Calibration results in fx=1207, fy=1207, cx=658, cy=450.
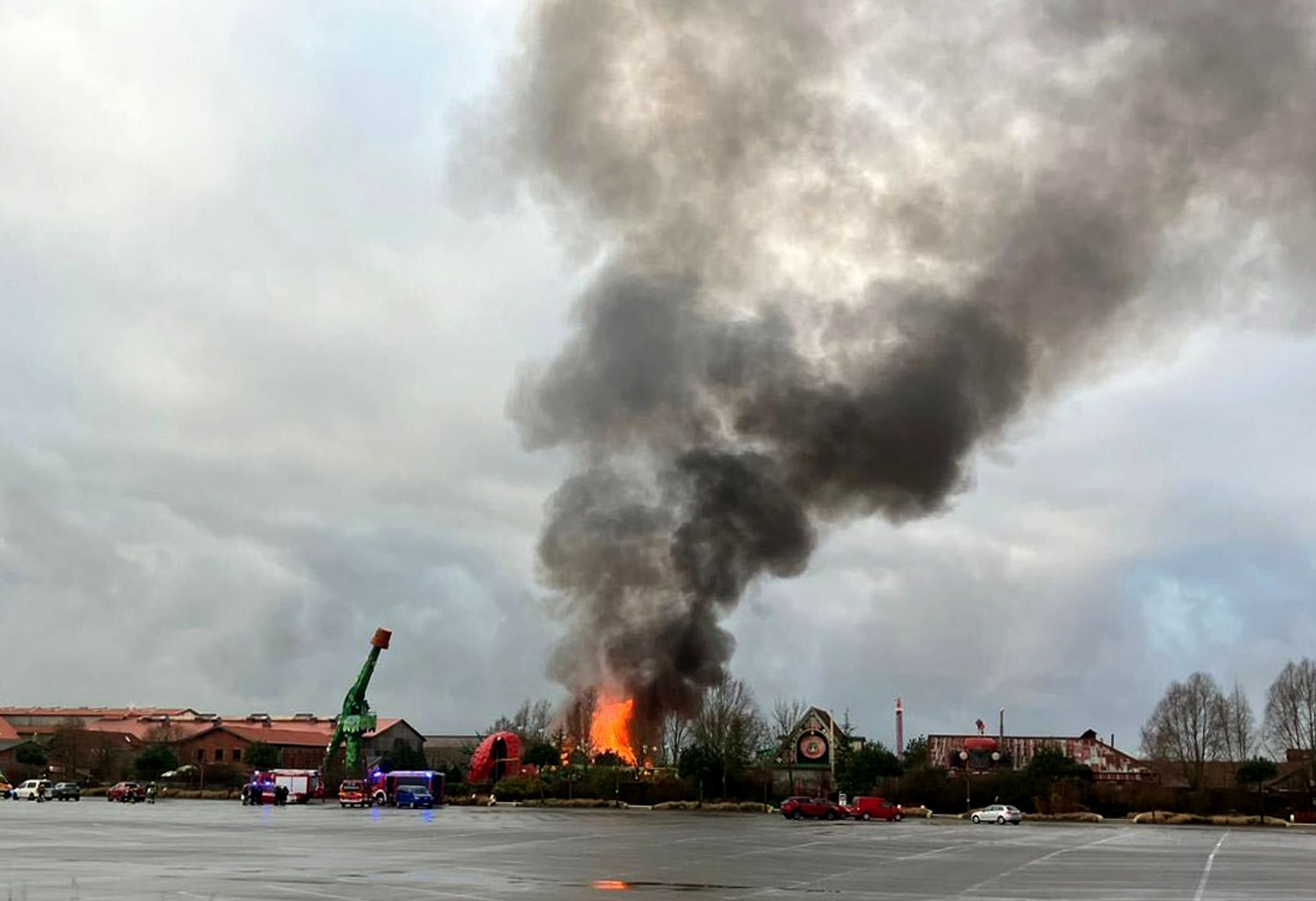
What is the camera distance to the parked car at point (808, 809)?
6594 cm

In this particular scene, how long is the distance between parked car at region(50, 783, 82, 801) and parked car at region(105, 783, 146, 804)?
2.15 meters

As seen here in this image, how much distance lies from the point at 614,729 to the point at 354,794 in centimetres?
2081

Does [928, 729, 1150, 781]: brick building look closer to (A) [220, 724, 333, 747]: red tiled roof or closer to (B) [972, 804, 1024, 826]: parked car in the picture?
(B) [972, 804, 1024, 826]: parked car

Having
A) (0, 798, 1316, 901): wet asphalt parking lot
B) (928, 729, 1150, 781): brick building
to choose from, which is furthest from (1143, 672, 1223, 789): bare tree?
(0, 798, 1316, 901): wet asphalt parking lot

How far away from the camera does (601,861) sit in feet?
102

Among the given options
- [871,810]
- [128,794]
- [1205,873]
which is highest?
[1205,873]

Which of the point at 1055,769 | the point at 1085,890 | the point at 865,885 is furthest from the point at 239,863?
the point at 1055,769

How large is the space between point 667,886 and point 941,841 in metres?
23.4

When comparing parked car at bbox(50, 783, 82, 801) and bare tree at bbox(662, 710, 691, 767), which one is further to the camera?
bare tree at bbox(662, 710, 691, 767)

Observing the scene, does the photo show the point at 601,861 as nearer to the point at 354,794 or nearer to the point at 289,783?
the point at 354,794

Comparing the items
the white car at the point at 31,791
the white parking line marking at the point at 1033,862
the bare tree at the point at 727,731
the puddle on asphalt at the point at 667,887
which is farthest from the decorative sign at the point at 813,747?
the puddle on asphalt at the point at 667,887

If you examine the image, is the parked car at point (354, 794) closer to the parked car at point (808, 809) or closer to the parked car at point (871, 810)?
the parked car at point (808, 809)

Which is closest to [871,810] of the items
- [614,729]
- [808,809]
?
[808,809]

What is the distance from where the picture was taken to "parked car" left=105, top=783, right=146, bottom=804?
77688mm
